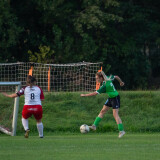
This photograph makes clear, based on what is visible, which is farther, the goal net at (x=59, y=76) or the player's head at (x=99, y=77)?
the goal net at (x=59, y=76)

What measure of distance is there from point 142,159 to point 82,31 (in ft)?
79.7

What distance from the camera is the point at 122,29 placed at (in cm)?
3762

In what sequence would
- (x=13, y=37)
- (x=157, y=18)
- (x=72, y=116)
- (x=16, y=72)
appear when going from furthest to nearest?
(x=157, y=18) → (x=13, y=37) → (x=16, y=72) → (x=72, y=116)

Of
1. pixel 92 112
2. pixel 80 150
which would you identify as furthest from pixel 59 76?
pixel 80 150

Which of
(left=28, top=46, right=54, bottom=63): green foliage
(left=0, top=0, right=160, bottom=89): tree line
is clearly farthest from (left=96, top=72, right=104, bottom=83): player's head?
(left=0, top=0, right=160, bottom=89): tree line

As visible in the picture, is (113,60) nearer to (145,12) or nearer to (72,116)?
(145,12)

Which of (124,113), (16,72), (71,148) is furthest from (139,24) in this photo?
(71,148)

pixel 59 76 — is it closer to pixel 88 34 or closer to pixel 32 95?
pixel 88 34

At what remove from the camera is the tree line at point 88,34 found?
31859 mm

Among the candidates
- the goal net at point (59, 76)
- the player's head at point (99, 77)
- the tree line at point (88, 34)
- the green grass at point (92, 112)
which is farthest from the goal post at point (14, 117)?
the tree line at point (88, 34)

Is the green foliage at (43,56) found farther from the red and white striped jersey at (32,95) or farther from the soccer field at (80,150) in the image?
the soccer field at (80,150)

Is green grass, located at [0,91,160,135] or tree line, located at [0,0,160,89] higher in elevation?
tree line, located at [0,0,160,89]

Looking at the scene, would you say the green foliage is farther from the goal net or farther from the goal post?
the goal post

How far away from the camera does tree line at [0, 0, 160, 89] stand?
1254 inches
